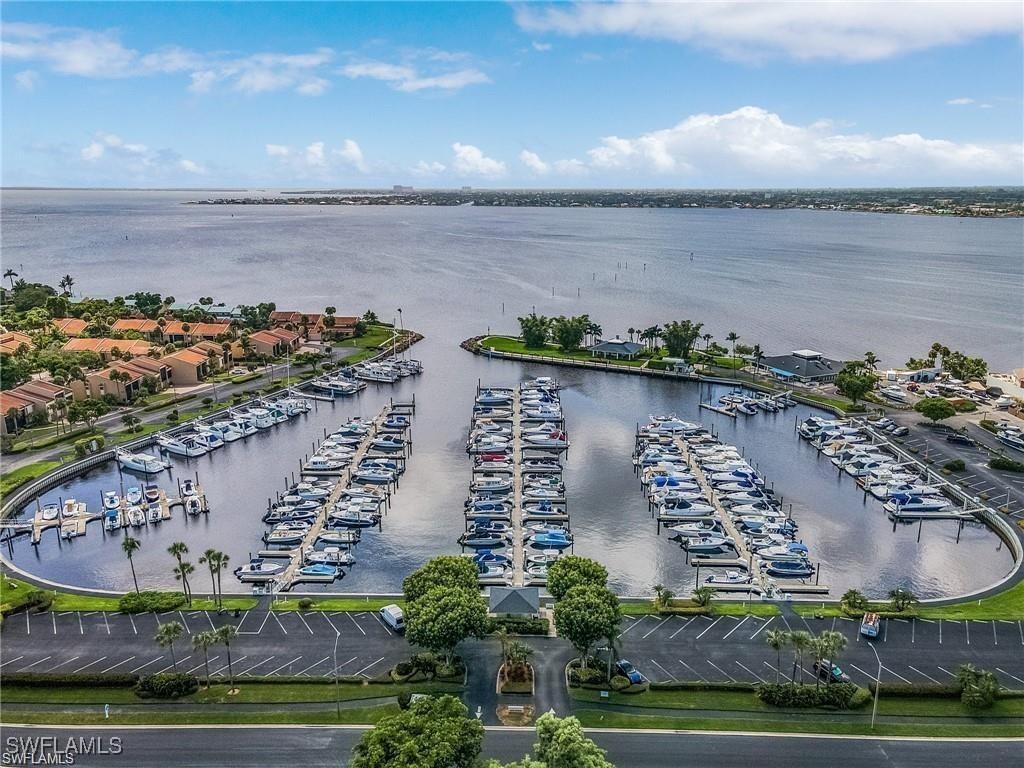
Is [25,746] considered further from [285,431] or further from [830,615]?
[285,431]

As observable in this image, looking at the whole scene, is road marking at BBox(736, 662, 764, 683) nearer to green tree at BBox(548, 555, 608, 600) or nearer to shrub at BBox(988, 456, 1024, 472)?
green tree at BBox(548, 555, 608, 600)

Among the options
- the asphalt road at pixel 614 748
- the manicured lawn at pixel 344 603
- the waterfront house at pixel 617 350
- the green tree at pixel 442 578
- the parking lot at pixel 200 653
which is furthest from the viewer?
the waterfront house at pixel 617 350

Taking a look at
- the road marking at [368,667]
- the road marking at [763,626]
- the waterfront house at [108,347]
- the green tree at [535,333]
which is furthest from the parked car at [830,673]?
the waterfront house at [108,347]

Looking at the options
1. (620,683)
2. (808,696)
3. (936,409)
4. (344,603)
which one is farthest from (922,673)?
(936,409)

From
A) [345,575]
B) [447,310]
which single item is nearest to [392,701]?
[345,575]

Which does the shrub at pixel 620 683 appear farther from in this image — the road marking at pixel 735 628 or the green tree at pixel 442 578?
the green tree at pixel 442 578

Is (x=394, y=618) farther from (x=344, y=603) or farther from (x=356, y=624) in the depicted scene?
(x=344, y=603)
